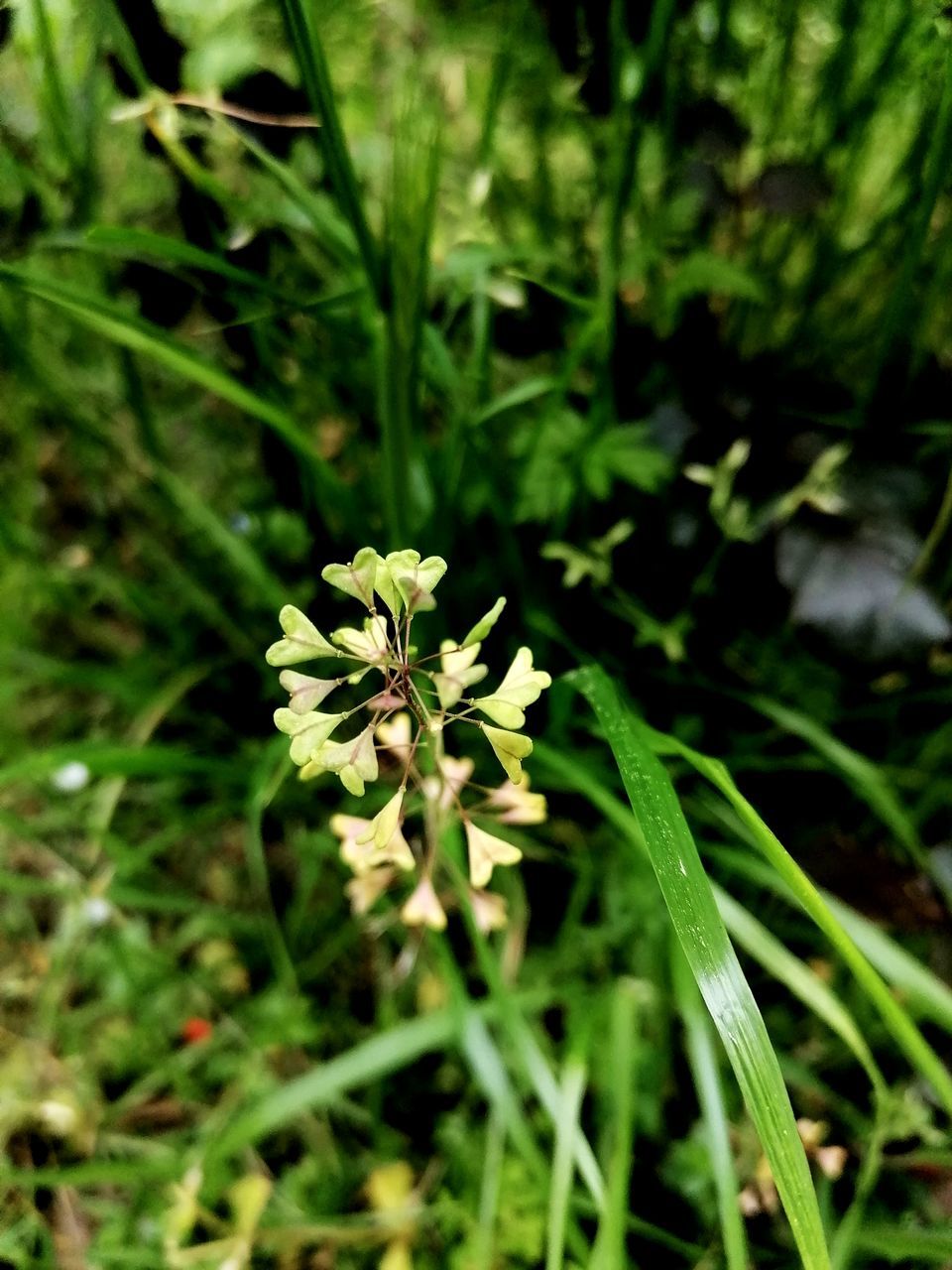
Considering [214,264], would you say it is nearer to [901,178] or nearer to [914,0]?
[914,0]

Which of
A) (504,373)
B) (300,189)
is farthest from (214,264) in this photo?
(504,373)

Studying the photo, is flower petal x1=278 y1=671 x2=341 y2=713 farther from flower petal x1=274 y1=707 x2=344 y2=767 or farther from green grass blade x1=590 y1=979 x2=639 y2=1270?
green grass blade x1=590 y1=979 x2=639 y2=1270

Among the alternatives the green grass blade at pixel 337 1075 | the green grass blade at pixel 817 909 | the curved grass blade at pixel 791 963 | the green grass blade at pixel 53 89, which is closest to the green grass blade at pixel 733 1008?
the green grass blade at pixel 817 909

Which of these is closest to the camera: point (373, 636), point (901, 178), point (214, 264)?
point (373, 636)

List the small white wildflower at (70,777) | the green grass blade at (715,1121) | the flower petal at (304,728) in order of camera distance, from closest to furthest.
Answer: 1. the flower petal at (304,728)
2. the green grass blade at (715,1121)
3. the small white wildflower at (70,777)

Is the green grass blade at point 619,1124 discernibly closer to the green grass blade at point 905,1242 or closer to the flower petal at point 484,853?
the green grass blade at point 905,1242

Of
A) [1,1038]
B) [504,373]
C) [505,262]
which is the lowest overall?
[1,1038]

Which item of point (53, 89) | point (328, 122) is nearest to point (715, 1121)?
point (328, 122)
